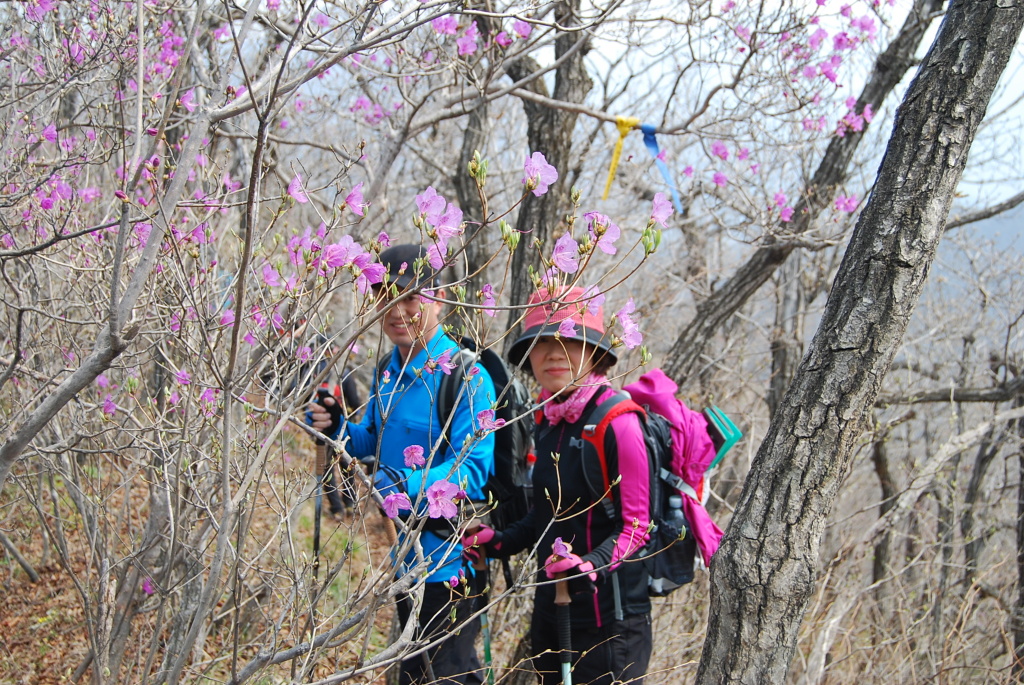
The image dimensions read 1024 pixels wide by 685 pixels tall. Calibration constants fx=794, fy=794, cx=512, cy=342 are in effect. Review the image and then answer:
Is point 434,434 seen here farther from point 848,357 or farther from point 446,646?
point 848,357

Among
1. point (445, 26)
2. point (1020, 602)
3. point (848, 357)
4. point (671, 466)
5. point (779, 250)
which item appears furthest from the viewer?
point (1020, 602)

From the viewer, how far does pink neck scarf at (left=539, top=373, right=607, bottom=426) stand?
8.31 ft

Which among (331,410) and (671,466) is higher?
(331,410)

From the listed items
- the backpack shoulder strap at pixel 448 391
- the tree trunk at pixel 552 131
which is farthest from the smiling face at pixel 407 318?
the tree trunk at pixel 552 131

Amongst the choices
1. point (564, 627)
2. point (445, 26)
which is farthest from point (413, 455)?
point (445, 26)

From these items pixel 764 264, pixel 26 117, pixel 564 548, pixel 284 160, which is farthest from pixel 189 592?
pixel 284 160

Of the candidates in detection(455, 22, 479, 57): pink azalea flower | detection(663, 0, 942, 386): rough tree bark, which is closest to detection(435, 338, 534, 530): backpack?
detection(455, 22, 479, 57): pink azalea flower

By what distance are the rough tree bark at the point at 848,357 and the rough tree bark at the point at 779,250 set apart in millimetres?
2407

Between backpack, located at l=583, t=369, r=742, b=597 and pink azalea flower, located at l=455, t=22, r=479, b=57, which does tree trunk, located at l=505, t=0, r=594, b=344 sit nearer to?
pink azalea flower, located at l=455, t=22, r=479, b=57

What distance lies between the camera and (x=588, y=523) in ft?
8.10

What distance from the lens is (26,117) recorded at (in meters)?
2.59

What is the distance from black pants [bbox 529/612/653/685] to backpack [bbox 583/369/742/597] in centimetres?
14

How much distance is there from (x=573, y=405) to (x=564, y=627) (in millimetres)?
690

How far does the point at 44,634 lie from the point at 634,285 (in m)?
6.27
